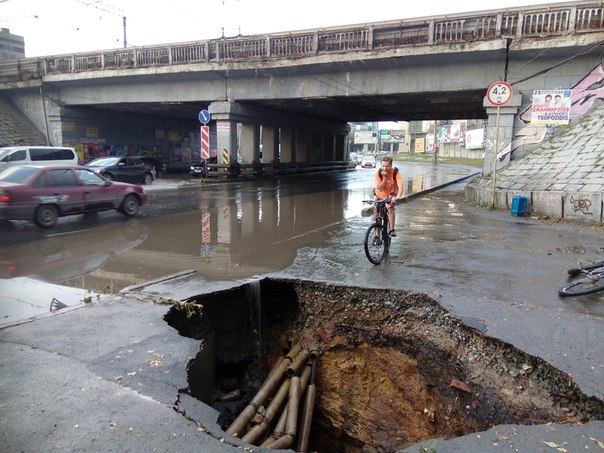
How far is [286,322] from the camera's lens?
5.99m

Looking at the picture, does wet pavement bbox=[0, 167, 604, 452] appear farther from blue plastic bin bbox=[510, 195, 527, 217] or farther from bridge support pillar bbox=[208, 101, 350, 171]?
bridge support pillar bbox=[208, 101, 350, 171]

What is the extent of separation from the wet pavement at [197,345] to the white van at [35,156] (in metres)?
13.7

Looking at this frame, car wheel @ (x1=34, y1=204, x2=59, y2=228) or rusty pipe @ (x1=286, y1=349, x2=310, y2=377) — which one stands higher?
car wheel @ (x1=34, y1=204, x2=59, y2=228)

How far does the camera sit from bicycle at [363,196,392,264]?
7404mm

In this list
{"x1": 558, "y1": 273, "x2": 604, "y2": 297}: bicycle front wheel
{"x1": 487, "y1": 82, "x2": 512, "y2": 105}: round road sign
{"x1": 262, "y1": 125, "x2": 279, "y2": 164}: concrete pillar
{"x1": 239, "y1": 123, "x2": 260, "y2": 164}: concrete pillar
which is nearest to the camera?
{"x1": 558, "y1": 273, "x2": 604, "y2": 297}: bicycle front wheel

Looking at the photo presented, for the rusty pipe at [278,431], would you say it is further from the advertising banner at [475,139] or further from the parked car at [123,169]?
the advertising banner at [475,139]

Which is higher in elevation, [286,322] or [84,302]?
[84,302]

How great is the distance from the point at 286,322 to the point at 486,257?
159 inches

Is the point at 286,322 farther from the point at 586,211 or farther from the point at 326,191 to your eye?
the point at 326,191

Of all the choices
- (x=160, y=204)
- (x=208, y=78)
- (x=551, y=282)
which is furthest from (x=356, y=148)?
(x=551, y=282)

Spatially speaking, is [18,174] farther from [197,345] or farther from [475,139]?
[475,139]

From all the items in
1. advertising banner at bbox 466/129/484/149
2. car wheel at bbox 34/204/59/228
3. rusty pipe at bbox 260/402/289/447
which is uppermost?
advertising banner at bbox 466/129/484/149

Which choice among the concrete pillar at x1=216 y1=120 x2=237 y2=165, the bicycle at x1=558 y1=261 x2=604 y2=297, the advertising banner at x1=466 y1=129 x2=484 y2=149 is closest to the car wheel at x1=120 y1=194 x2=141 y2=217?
the bicycle at x1=558 y1=261 x2=604 y2=297

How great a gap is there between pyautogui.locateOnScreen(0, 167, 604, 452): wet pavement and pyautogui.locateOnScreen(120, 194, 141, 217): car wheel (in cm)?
448
